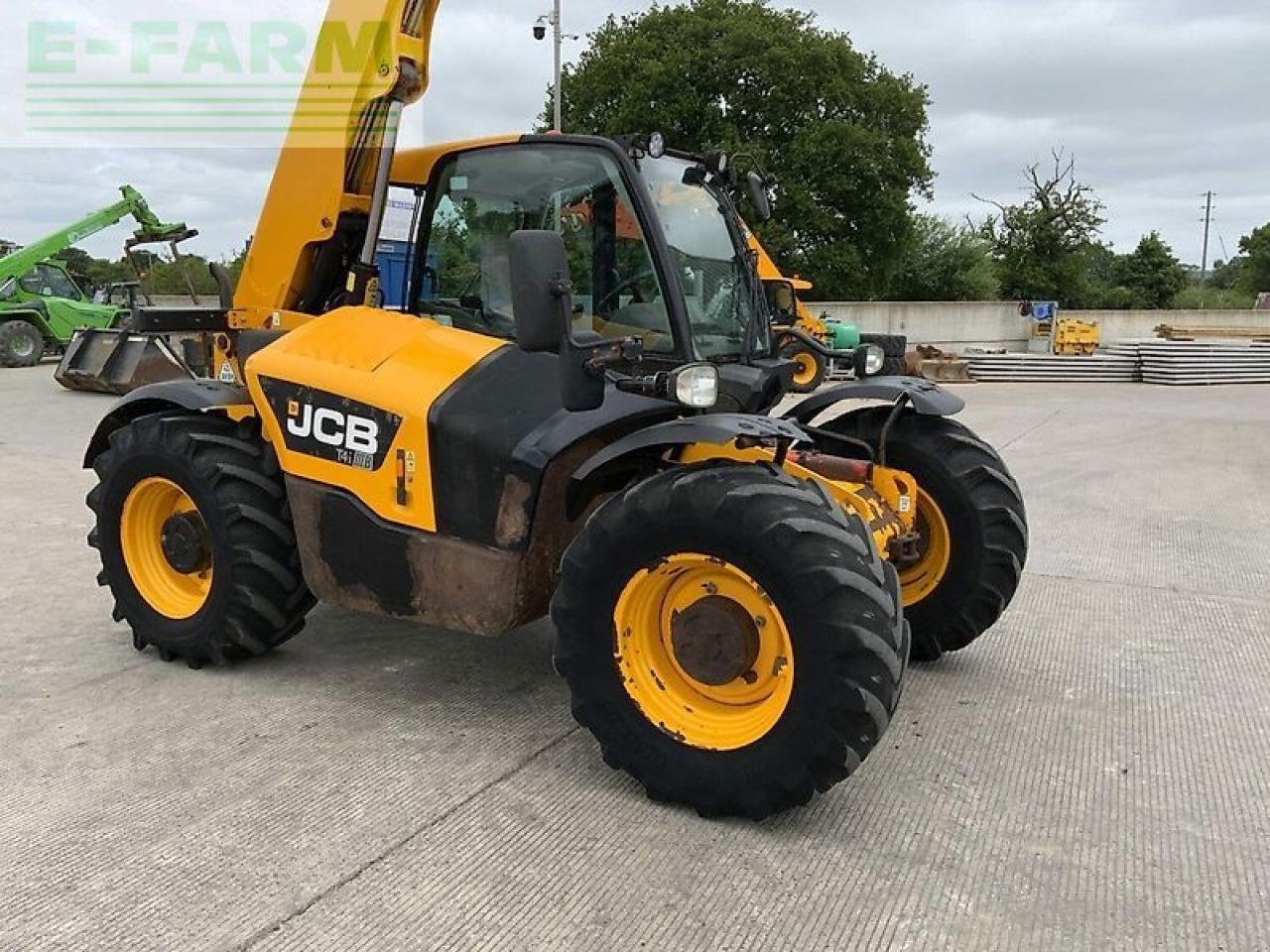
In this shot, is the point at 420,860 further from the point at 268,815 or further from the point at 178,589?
the point at 178,589

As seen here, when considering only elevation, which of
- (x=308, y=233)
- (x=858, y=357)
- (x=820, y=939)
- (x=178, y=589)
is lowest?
(x=820, y=939)

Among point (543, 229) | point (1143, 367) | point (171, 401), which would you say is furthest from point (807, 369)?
point (1143, 367)

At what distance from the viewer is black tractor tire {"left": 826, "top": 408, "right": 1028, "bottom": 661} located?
4.04 m

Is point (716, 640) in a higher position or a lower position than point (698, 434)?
lower

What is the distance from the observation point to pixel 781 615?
9.35 ft

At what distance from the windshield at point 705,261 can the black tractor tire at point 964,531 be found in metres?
0.82

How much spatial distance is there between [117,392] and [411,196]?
39.7 ft

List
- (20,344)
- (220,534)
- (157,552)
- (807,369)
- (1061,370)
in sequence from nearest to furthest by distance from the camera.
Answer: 1. (220,534)
2. (157,552)
3. (807,369)
4. (20,344)
5. (1061,370)

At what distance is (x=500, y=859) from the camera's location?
2.77 m

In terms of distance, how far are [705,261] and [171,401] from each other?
87.3 inches

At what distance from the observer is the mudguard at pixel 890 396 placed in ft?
13.5

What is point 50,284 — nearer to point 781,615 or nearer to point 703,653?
point 703,653

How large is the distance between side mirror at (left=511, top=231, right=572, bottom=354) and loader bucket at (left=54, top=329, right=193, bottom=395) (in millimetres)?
12229

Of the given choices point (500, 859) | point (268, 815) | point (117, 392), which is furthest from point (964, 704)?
point (117, 392)
